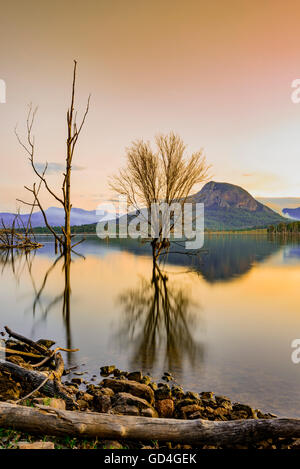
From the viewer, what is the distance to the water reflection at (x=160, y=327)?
6055 millimetres

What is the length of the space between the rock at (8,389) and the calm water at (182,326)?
1.38 meters

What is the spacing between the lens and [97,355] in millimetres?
6145

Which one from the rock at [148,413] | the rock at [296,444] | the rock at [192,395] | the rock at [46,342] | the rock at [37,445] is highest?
the rock at [37,445]

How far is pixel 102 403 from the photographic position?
13.3 ft

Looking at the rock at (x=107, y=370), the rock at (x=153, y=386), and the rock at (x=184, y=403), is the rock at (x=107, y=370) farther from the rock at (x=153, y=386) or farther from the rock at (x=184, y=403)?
the rock at (x=184, y=403)

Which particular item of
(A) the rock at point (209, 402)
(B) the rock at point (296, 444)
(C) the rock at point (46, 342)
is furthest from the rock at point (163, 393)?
(C) the rock at point (46, 342)

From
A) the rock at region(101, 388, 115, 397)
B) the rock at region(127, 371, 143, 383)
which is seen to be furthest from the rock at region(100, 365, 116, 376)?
the rock at region(101, 388, 115, 397)

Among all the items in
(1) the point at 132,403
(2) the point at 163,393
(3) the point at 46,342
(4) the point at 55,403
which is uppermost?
(4) the point at 55,403

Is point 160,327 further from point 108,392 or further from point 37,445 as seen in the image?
point 37,445

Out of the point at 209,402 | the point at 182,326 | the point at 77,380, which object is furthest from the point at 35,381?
the point at 182,326

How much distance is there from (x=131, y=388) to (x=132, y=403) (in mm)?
481

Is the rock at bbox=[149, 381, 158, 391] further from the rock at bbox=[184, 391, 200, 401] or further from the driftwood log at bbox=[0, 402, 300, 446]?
the driftwood log at bbox=[0, 402, 300, 446]
